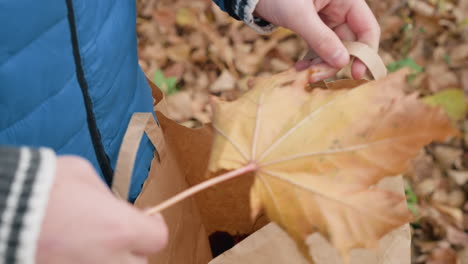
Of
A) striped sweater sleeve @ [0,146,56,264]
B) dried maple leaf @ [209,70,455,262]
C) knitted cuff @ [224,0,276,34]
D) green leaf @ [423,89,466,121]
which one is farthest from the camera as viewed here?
green leaf @ [423,89,466,121]

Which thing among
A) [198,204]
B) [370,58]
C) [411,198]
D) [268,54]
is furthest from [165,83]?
[370,58]

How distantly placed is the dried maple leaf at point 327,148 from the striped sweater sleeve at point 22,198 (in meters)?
0.20

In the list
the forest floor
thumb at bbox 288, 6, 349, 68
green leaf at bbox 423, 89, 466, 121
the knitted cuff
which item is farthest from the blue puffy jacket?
green leaf at bbox 423, 89, 466, 121

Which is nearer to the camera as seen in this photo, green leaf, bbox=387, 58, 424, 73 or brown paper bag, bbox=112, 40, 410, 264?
brown paper bag, bbox=112, 40, 410, 264

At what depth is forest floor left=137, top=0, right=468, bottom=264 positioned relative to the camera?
1.31 meters

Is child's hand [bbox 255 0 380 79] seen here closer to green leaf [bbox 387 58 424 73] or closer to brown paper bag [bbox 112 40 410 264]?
brown paper bag [bbox 112 40 410 264]

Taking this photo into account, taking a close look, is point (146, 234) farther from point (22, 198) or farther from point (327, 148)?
point (327, 148)

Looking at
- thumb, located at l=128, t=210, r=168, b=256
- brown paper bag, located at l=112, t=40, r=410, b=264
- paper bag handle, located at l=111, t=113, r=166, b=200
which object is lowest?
brown paper bag, located at l=112, t=40, r=410, b=264

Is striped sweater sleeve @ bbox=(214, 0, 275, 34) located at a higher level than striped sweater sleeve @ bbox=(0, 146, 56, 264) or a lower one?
lower

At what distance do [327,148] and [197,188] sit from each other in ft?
0.50

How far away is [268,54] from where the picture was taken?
5.27 feet

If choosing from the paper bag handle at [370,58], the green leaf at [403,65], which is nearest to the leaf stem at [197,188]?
the paper bag handle at [370,58]

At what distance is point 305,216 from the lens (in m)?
0.47

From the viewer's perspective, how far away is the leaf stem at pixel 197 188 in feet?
1.42
